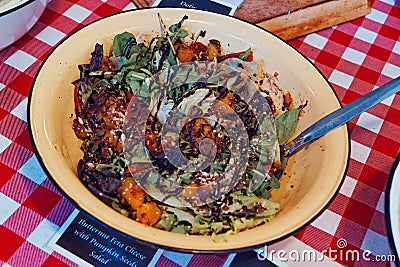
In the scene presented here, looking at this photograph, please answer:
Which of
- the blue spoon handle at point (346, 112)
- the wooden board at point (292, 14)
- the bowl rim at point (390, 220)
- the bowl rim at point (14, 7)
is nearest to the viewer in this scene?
the bowl rim at point (390, 220)

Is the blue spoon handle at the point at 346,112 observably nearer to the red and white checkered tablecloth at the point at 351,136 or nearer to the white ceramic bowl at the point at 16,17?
the red and white checkered tablecloth at the point at 351,136

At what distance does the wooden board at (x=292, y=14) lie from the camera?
126 cm

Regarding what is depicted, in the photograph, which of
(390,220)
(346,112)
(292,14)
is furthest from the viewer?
(292,14)

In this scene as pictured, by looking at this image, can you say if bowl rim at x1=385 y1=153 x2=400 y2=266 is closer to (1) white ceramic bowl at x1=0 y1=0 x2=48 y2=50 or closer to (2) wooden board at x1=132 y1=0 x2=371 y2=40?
(2) wooden board at x1=132 y1=0 x2=371 y2=40

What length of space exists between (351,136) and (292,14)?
0.36 m

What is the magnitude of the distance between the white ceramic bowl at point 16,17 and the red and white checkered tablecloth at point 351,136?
0.22 feet

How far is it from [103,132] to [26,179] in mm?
191

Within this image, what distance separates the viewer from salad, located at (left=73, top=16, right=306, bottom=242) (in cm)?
83

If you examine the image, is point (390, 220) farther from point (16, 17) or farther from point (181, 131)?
point (16, 17)

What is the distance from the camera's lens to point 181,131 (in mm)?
908

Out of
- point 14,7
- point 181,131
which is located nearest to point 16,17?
point 14,7

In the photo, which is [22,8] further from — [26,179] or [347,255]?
[347,255]

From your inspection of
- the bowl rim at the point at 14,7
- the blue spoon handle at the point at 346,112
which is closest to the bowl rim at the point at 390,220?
the blue spoon handle at the point at 346,112

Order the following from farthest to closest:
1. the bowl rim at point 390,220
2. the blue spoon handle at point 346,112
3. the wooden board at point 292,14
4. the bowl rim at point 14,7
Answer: the wooden board at point 292,14 → the bowl rim at point 14,7 → the blue spoon handle at point 346,112 → the bowl rim at point 390,220
